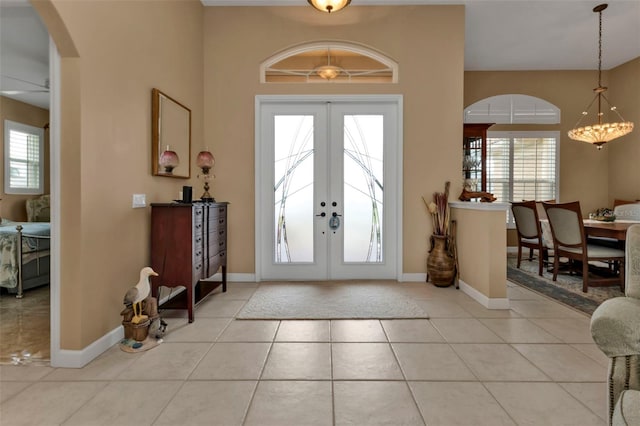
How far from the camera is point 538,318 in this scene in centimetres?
299

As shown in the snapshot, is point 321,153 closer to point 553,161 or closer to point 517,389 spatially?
point 517,389

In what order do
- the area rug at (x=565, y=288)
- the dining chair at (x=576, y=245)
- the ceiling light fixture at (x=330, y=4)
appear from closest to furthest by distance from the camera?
the ceiling light fixture at (x=330, y=4)
the area rug at (x=565, y=288)
the dining chair at (x=576, y=245)

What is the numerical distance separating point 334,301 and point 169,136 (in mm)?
2490

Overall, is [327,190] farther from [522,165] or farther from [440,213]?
[522,165]

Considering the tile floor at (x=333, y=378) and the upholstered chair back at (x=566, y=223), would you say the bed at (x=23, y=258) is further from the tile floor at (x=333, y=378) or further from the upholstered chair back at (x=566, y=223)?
the upholstered chair back at (x=566, y=223)

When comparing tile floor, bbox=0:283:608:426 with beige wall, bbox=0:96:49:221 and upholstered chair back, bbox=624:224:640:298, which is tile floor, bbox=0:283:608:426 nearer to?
upholstered chair back, bbox=624:224:640:298

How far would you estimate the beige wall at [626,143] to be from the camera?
569 cm

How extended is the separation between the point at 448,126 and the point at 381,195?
1.27m

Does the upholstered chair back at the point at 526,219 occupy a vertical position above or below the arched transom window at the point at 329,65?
below

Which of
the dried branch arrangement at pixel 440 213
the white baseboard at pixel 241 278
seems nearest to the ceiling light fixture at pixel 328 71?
the dried branch arrangement at pixel 440 213

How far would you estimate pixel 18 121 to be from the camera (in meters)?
5.46

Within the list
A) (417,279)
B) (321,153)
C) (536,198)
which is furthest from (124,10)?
(536,198)

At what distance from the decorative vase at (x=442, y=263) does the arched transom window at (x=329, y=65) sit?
2228 mm

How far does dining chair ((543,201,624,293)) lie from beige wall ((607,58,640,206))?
2.79m
